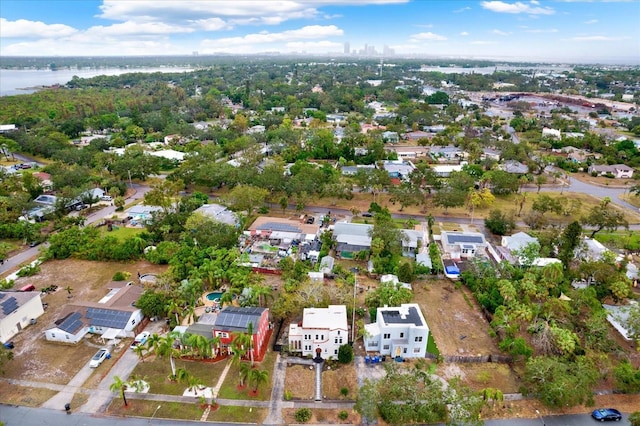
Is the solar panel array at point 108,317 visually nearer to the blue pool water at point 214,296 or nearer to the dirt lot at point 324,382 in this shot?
the blue pool water at point 214,296

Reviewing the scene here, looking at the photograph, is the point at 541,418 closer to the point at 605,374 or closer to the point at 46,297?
the point at 605,374

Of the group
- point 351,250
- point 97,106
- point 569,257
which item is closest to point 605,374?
point 569,257

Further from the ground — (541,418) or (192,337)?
(192,337)

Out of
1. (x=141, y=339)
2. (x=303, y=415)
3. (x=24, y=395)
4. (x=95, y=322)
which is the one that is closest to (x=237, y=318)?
(x=141, y=339)

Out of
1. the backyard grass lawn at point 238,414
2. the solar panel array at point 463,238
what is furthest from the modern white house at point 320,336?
the solar panel array at point 463,238

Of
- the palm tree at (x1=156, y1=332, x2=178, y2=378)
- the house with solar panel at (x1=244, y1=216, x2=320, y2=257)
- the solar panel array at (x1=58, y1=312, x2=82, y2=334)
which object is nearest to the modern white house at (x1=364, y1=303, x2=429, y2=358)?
the palm tree at (x1=156, y1=332, x2=178, y2=378)

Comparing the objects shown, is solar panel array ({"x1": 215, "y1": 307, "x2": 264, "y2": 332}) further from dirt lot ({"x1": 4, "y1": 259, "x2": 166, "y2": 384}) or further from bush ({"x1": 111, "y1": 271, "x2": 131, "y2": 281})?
bush ({"x1": 111, "y1": 271, "x2": 131, "y2": 281})
